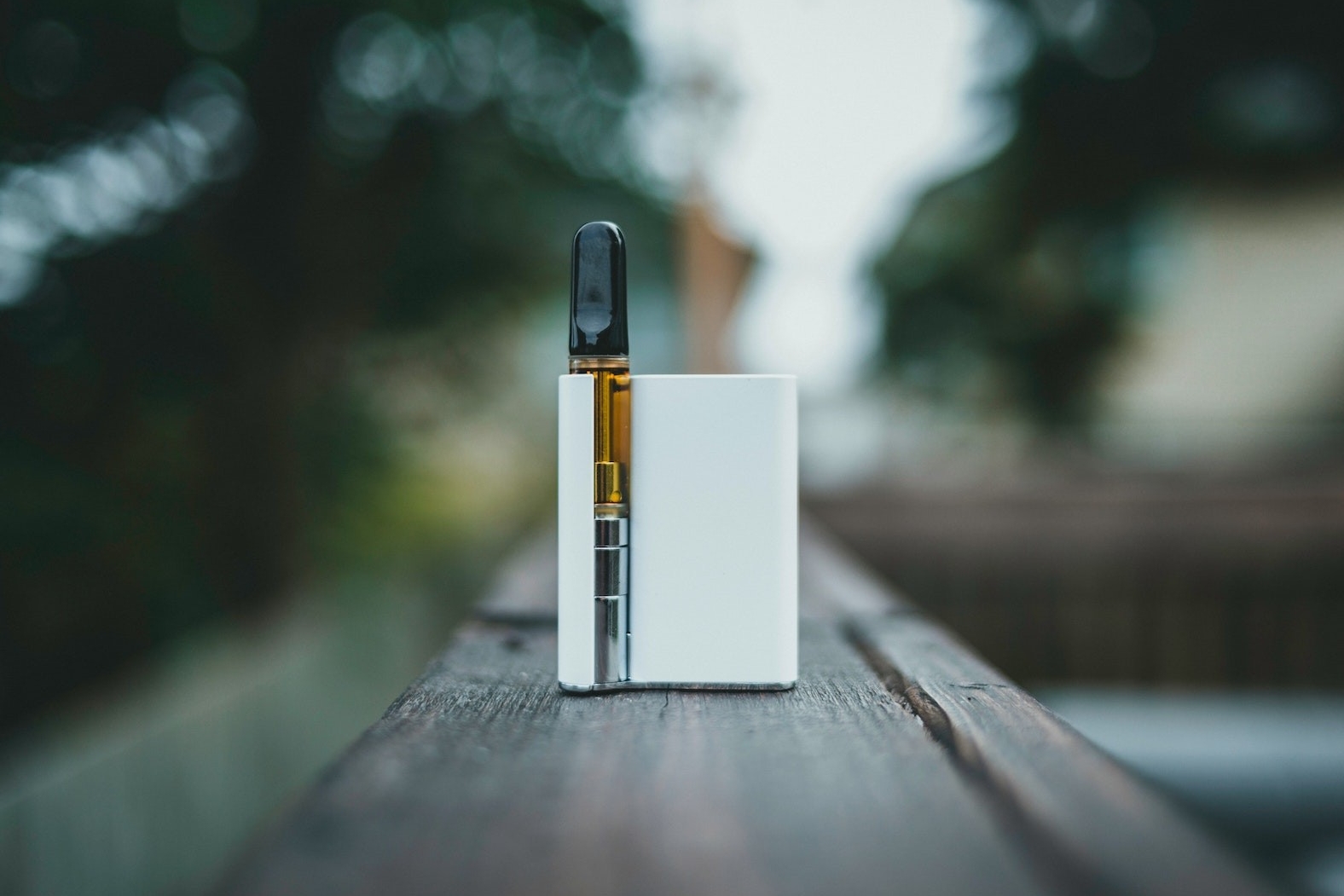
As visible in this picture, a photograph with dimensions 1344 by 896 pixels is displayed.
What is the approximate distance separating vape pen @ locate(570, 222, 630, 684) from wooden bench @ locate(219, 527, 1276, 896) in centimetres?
5

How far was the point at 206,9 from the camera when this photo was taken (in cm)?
289

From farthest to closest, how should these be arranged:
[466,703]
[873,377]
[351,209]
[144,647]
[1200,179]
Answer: [873,377], [1200,179], [351,209], [144,647], [466,703]

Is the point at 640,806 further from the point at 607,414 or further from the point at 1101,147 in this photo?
the point at 1101,147

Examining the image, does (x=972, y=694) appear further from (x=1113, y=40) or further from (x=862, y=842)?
(x=1113, y=40)

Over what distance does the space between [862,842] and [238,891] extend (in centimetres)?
23

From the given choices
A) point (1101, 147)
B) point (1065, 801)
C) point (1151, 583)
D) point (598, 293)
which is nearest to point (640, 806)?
point (1065, 801)

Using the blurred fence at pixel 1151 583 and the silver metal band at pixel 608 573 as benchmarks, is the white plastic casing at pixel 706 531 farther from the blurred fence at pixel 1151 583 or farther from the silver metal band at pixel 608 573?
the blurred fence at pixel 1151 583

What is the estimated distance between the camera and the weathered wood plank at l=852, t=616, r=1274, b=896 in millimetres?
357

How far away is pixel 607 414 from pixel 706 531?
0.10 metres

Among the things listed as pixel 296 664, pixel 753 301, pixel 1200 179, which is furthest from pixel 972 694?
pixel 1200 179

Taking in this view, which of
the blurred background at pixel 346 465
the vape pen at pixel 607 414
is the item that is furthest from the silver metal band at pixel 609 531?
the blurred background at pixel 346 465

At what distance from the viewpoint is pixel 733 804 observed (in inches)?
17.7

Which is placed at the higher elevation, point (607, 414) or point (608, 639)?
point (607, 414)

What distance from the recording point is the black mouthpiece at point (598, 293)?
600 millimetres
